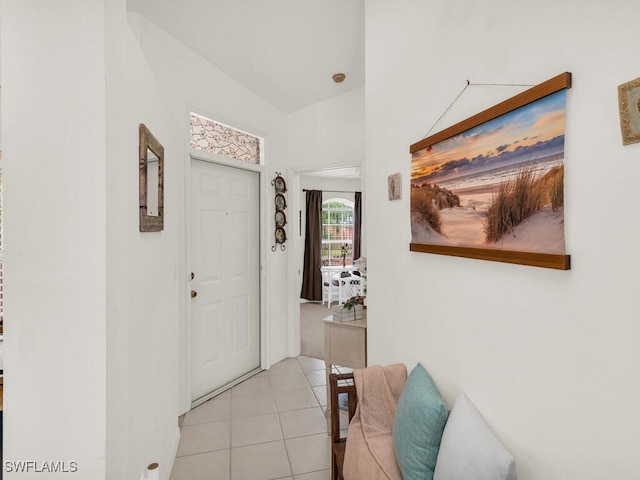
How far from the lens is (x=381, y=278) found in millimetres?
2117

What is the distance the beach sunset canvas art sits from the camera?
0.98 m

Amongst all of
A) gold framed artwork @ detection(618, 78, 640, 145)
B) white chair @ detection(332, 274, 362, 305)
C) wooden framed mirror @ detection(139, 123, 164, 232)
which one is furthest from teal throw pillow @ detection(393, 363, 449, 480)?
white chair @ detection(332, 274, 362, 305)

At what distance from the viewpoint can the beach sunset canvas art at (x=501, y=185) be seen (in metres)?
0.98

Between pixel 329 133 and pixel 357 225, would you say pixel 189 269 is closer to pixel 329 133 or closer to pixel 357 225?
pixel 329 133

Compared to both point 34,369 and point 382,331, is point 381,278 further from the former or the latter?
point 34,369

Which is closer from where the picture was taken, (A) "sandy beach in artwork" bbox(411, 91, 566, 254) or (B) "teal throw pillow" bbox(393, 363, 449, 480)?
(A) "sandy beach in artwork" bbox(411, 91, 566, 254)

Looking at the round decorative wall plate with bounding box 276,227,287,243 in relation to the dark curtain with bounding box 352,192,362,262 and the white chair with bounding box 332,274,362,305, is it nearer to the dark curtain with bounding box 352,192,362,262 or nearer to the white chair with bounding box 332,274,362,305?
the white chair with bounding box 332,274,362,305

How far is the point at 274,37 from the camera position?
2.60m

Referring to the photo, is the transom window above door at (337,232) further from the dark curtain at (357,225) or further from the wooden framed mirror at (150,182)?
the wooden framed mirror at (150,182)

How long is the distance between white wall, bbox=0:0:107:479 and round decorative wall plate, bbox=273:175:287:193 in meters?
2.51

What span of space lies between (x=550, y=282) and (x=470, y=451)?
1.90 feet

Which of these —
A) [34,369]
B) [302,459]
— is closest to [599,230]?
[34,369]

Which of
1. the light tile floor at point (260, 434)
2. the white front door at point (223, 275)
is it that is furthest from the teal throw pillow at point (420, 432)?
the white front door at point (223, 275)

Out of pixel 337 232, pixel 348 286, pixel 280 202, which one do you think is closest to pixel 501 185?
pixel 280 202
